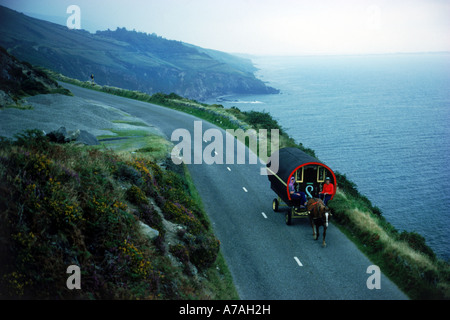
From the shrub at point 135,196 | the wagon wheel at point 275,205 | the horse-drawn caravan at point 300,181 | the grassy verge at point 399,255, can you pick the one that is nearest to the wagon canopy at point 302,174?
the horse-drawn caravan at point 300,181

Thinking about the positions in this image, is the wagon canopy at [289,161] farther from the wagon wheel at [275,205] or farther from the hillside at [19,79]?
the hillside at [19,79]

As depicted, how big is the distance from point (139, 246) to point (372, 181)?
52.1 metres

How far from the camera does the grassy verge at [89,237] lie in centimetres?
836

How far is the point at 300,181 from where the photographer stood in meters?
17.7

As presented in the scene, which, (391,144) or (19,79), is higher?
(19,79)

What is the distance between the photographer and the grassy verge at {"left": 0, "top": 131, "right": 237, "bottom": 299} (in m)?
8.36

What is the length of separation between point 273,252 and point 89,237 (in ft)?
27.8

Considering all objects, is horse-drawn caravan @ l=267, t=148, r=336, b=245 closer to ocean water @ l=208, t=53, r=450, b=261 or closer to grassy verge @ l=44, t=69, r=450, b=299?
grassy verge @ l=44, t=69, r=450, b=299

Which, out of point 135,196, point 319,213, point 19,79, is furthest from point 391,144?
point 135,196

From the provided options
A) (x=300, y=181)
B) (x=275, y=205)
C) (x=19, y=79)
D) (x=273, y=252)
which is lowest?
(x=273, y=252)

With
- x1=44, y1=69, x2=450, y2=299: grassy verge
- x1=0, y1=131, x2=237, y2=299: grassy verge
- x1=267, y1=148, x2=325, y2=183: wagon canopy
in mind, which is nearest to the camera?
x1=0, y1=131, x2=237, y2=299: grassy verge

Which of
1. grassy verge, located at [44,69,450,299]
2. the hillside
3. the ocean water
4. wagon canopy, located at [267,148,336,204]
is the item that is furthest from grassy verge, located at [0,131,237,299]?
the ocean water

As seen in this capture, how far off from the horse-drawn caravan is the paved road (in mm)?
1387

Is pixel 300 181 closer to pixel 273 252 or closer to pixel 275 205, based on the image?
pixel 275 205
